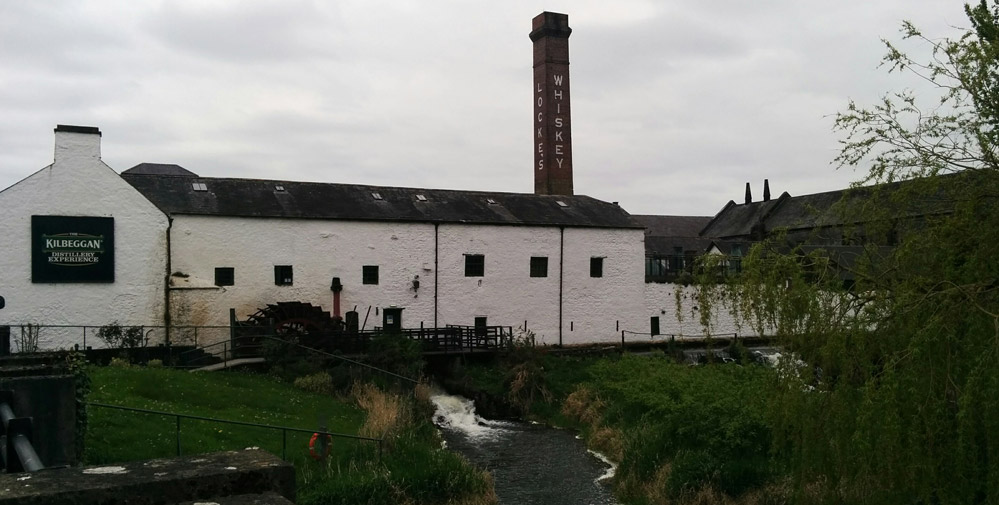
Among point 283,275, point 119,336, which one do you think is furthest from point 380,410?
point 283,275

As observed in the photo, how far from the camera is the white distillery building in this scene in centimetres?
2316

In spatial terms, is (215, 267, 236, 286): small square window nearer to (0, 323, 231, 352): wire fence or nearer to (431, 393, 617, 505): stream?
(0, 323, 231, 352): wire fence

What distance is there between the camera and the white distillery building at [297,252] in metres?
23.2

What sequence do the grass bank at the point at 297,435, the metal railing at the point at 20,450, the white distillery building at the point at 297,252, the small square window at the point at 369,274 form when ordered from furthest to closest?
the small square window at the point at 369,274, the white distillery building at the point at 297,252, the grass bank at the point at 297,435, the metal railing at the point at 20,450

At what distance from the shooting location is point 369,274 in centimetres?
2850

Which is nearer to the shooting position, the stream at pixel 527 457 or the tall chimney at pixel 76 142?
the stream at pixel 527 457

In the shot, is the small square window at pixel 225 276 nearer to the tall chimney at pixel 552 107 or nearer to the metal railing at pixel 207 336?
the metal railing at pixel 207 336

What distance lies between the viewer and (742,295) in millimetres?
8836

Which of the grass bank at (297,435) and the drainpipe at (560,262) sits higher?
the drainpipe at (560,262)

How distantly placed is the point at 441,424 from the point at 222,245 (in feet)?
33.0

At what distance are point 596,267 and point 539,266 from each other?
267 centimetres

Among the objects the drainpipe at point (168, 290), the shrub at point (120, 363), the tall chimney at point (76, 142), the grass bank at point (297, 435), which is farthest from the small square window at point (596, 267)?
the tall chimney at point (76, 142)

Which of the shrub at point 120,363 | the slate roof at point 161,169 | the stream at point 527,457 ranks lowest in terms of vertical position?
the stream at point 527,457

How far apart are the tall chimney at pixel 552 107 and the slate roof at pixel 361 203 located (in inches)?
258
